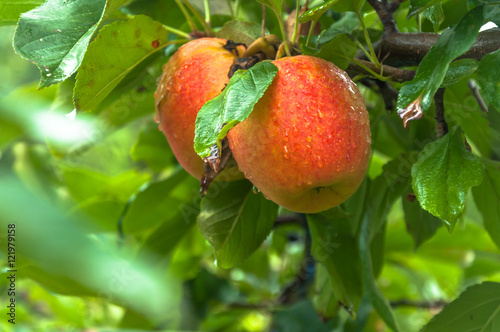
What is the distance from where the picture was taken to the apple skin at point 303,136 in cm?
43

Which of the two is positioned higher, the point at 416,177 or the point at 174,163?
the point at 416,177

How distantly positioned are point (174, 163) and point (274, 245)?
38 centimetres

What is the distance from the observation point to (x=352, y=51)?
48cm

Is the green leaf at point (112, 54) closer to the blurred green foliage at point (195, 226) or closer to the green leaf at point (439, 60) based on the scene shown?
the blurred green foliage at point (195, 226)

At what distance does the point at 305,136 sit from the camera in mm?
426

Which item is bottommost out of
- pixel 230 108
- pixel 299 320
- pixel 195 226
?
pixel 299 320

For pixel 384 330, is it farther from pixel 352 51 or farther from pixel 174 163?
pixel 352 51

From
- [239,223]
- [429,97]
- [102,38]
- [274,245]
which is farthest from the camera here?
[274,245]

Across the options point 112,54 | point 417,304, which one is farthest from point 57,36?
point 417,304

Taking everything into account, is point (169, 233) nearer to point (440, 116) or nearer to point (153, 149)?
point (153, 149)

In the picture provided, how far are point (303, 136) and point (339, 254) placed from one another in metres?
0.28

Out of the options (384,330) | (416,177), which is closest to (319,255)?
(416,177)

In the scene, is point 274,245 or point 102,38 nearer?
point 102,38

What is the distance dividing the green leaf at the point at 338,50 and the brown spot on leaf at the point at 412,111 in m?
0.10
